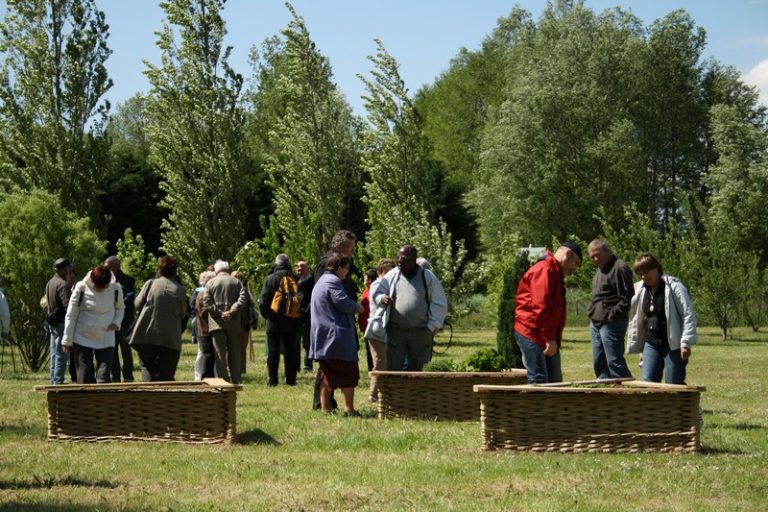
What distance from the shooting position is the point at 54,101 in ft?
117

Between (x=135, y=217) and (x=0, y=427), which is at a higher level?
(x=135, y=217)

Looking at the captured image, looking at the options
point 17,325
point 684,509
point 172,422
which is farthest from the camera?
point 17,325

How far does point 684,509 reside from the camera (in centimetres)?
724

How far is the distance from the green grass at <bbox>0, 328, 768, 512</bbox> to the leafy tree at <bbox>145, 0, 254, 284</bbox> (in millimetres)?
24084

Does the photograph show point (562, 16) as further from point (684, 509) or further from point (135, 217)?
point (684, 509)

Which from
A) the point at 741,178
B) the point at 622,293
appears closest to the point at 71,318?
the point at 622,293

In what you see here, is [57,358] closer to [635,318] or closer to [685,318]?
[635,318]

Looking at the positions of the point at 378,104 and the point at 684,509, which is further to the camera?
the point at 378,104

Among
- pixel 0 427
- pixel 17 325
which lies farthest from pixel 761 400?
Result: pixel 17 325

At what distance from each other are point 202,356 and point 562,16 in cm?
4935

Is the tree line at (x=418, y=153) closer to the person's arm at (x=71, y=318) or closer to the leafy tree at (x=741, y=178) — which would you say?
the leafy tree at (x=741, y=178)

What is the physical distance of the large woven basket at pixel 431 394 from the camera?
1208 cm

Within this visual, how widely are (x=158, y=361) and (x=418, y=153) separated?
76.3 ft

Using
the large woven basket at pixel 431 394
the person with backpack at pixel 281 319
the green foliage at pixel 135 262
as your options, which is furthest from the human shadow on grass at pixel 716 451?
the green foliage at pixel 135 262
